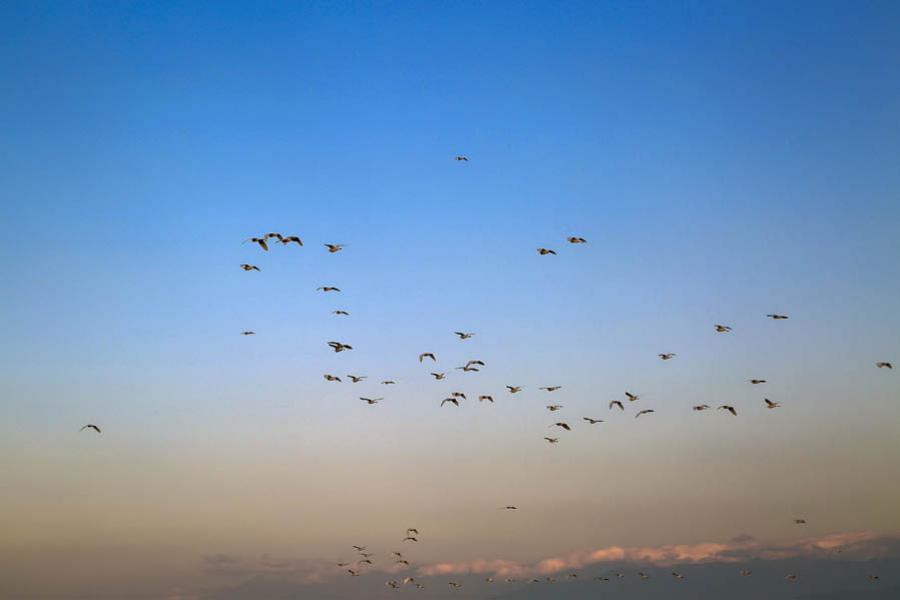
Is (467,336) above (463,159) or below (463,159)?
below

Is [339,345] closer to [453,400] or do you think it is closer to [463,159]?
[453,400]

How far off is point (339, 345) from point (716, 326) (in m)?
47.7

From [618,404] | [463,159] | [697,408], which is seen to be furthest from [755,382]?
[463,159]

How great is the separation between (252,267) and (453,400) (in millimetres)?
34887

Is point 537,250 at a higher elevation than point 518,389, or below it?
higher

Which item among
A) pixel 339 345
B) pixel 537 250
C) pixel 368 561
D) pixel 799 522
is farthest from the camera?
pixel 368 561

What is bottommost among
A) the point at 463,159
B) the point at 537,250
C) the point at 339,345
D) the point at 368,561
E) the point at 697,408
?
the point at 368,561

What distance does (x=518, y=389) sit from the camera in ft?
405

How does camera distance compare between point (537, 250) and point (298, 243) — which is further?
point (537, 250)

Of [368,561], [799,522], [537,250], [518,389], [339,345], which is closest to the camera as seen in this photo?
[537,250]

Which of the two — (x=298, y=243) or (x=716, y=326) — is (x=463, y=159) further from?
(x=716, y=326)

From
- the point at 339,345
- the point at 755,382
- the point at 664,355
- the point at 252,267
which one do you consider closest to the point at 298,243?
the point at 252,267

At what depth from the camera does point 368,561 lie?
516 ft

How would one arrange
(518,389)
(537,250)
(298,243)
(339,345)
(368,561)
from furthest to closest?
1. (368,561)
2. (518,389)
3. (339,345)
4. (537,250)
5. (298,243)
